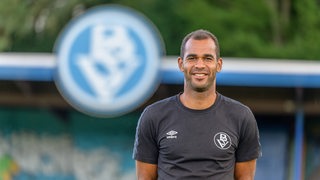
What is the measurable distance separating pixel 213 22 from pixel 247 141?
52.3 ft

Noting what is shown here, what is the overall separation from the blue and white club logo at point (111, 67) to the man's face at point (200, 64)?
6438 mm

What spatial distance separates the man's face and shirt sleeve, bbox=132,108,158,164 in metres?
0.26

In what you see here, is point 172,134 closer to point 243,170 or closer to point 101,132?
point 243,170

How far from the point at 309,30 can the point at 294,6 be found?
1872 millimetres

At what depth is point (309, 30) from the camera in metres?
19.2

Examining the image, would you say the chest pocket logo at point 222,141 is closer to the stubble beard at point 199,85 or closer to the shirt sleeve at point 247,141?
the shirt sleeve at point 247,141

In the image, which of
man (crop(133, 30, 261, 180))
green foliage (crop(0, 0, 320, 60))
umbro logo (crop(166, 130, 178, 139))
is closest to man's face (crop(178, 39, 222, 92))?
man (crop(133, 30, 261, 180))

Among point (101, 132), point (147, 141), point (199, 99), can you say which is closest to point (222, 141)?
point (199, 99)

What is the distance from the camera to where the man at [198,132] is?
3.61m

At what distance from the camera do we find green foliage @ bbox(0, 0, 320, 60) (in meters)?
19.0

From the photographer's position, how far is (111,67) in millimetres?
10258

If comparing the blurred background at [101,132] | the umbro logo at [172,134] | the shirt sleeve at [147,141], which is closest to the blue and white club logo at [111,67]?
the blurred background at [101,132]

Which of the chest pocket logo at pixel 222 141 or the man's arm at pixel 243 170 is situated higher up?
the chest pocket logo at pixel 222 141

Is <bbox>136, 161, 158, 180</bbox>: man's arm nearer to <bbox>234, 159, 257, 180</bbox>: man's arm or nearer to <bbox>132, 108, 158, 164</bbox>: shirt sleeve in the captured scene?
<bbox>132, 108, 158, 164</bbox>: shirt sleeve
